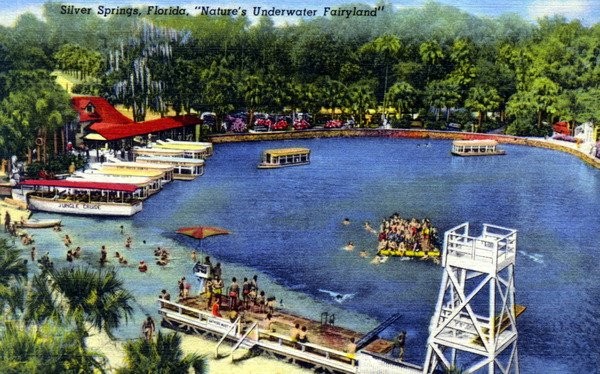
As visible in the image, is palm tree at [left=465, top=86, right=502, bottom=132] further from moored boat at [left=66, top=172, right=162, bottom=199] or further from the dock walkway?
moored boat at [left=66, top=172, right=162, bottom=199]

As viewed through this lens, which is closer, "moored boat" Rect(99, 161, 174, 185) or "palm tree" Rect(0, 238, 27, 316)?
"palm tree" Rect(0, 238, 27, 316)

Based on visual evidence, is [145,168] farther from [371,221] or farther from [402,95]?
[402,95]

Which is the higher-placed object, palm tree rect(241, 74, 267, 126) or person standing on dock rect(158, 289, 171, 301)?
palm tree rect(241, 74, 267, 126)

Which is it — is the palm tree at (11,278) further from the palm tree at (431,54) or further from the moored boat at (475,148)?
the moored boat at (475,148)

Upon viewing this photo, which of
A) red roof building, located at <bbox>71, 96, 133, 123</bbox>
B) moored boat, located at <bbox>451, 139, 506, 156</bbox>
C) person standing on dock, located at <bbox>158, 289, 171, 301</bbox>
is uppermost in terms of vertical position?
red roof building, located at <bbox>71, 96, 133, 123</bbox>

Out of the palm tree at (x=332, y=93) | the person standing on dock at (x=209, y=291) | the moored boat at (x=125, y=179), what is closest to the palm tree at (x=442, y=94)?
the palm tree at (x=332, y=93)

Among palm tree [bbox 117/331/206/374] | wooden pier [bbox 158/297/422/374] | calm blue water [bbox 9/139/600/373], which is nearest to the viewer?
palm tree [bbox 117/331/206/374]

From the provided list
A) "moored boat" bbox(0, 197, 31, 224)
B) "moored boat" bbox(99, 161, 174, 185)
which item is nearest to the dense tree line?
"moored boat" bbox(99, 161, 174, 185)

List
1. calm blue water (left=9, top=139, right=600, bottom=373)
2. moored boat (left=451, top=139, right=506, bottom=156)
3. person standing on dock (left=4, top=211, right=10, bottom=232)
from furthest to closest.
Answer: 1. moored boat (left=451, top=139, right=506, bottom=156)
2. person standing on dock (left=4, top=211, right=10, bottom=232)
3. calm blue water (left=9, top=139, right=600, bottom=373)
